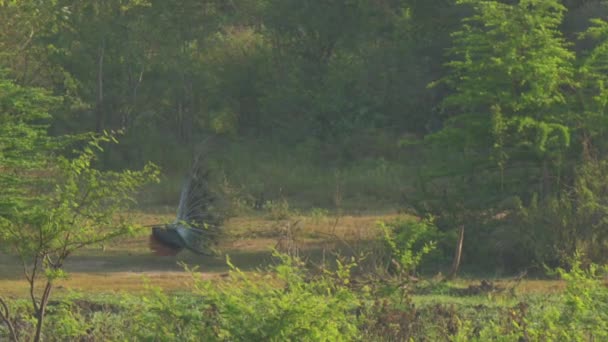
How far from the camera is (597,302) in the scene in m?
8.01

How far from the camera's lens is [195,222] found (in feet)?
62.4

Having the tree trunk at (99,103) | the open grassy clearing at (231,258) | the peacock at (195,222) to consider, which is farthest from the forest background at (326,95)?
the open grassy clearing at (231,258)

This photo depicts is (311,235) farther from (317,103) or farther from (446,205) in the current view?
(317,103)

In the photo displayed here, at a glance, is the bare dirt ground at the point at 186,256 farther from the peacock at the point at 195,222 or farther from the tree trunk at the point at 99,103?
the tree trunk at the point at 99,103

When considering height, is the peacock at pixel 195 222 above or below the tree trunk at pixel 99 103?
below

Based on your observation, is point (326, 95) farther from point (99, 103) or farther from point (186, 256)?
point (186, 256)

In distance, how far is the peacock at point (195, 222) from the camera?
18.9m

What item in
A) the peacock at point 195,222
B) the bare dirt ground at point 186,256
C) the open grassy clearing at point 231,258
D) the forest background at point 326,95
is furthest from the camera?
the peacock at point 195,222

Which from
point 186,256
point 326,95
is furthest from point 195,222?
point 326,95

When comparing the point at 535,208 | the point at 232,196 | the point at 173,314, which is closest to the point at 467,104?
the point at 535,208

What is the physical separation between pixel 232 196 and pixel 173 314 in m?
12.5

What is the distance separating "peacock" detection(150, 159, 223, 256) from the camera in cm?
1889

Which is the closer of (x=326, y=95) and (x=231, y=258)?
(x=231, y=258)

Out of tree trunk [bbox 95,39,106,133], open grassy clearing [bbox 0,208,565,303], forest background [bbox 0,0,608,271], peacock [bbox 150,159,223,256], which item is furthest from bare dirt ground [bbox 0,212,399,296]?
tree trunk [bbox 95,39,106,133]
